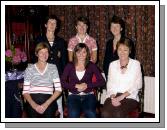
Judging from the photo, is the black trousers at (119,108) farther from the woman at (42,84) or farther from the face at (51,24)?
the face at (51,24)

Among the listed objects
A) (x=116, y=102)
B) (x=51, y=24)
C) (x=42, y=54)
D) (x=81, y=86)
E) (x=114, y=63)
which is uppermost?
(x=51, y=24)

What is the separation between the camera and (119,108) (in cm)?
312

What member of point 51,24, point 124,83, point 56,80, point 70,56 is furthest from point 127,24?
point 56,80

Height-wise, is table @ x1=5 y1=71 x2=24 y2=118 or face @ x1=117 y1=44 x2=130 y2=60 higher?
face @ x1=117 y1=44 x2=130 y2=60

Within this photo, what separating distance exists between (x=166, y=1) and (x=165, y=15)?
12cm

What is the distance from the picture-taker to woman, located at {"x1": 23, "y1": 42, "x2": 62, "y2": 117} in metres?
3.15

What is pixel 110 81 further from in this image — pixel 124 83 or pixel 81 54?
pixel 81 54

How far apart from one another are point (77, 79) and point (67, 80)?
0.11 meters

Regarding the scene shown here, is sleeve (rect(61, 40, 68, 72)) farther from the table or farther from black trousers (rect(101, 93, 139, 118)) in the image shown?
black trousers (rect(101, 93, 139, 118))

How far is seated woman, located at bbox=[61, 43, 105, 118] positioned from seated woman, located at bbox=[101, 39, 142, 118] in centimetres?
14

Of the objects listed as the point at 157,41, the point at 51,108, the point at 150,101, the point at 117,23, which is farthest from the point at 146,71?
the point at 51,108

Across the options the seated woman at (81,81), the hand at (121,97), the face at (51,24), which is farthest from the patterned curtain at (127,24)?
the hand at (121,97)

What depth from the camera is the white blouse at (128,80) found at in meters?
3.16

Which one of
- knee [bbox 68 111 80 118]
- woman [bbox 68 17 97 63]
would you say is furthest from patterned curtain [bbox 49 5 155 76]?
knee [bbox 68 111 80 118]
